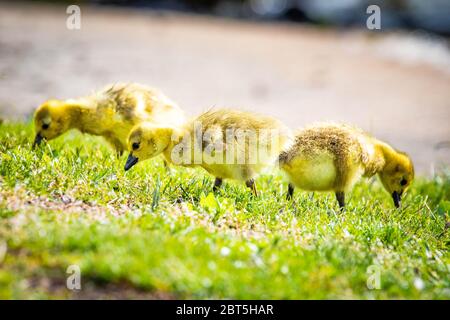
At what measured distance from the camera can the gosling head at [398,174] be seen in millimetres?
5566

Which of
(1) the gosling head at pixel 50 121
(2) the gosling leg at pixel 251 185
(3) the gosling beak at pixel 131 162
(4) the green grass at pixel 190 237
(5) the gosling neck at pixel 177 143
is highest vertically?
(1) the gosling head at pixel 50 121

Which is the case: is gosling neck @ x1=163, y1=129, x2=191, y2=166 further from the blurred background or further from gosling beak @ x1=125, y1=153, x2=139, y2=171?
the blurred background

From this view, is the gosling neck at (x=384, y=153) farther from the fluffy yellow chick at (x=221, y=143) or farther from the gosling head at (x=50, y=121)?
the gosling head at (x=50, y=121)

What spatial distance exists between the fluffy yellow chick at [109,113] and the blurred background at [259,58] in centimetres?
219

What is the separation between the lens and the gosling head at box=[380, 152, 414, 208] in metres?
5.57

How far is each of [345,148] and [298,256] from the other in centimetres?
129

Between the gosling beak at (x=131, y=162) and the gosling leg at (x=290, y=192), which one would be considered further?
the gosling leg at (x=290, y=192)

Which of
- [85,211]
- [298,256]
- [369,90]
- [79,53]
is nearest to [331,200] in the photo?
[298,256]

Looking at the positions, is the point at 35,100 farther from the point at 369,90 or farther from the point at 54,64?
the point at 369,90

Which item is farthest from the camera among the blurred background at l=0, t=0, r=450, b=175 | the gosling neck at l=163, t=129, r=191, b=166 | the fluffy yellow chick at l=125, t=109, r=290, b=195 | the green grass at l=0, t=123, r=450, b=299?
the blurred background at l=0, t=0, r=450, b=175

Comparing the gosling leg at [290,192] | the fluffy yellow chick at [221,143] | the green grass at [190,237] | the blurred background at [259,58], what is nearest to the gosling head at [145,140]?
the fluffy yellow chick at [221,143]

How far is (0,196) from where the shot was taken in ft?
13.4

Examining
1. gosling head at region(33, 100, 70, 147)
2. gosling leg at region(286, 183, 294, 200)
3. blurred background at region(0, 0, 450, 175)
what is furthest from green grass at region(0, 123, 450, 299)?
blurred background at region(0, 0, 450, 175)

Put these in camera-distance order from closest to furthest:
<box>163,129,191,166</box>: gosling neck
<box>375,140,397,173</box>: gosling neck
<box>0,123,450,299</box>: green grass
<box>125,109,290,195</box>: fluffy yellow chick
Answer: <box>0,123,450,299</box>: green grass
<box>125,109,290,195</box>: fluffy yellow chick
<box>163,129,191,166</box>: gosling neck
<box>375,140,397,173</box>: gosling neck
